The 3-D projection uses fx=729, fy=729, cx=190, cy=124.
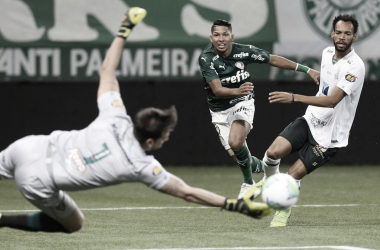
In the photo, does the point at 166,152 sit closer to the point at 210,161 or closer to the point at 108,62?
the point at 210,161

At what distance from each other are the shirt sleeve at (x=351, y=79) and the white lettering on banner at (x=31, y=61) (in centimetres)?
724

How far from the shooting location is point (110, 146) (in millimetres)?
5316

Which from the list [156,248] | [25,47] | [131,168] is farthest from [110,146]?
[25,47]

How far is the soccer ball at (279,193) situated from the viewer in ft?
18.5

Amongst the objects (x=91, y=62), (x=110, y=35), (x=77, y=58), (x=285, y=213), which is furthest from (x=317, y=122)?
(x=77, y=58)

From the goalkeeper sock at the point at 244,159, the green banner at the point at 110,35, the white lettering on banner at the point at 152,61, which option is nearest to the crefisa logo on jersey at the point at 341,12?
the green banner at the point at 110,35

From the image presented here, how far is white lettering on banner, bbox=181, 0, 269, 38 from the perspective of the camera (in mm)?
13992

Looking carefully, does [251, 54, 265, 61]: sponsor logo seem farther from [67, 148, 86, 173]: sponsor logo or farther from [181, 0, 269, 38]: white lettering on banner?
[181, 0, 269, 38]: white lettering on banner

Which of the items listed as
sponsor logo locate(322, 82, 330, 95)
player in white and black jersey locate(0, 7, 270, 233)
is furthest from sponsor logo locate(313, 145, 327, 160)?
player in white and black jersey locate(0, 7, 270, 233)

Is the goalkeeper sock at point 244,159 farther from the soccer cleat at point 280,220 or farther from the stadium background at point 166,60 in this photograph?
the stadium background at point 166,60

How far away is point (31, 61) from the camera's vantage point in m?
13.9

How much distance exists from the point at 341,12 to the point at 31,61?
604 cm

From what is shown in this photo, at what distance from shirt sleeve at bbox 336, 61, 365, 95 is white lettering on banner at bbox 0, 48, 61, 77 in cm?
724

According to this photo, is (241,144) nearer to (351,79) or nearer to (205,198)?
(351,79)
